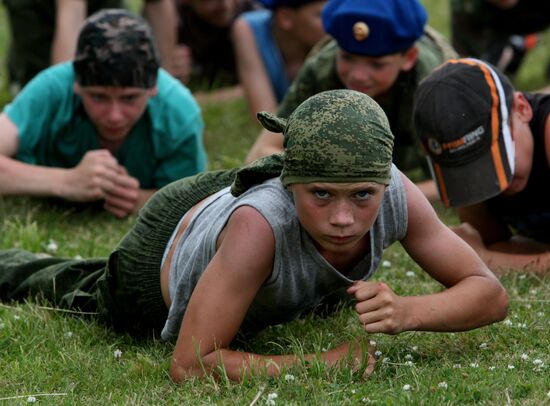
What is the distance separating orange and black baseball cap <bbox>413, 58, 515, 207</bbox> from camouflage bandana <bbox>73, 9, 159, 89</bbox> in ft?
5.21

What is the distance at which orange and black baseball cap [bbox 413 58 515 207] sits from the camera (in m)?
4.23

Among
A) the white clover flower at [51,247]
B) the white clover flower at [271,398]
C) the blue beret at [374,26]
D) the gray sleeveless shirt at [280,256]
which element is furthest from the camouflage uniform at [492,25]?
the white clover flower at [271,398]

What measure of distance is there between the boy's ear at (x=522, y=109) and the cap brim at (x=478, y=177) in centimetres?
27

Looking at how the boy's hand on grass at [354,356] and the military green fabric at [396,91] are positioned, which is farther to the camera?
the military green fabric at [396,91]

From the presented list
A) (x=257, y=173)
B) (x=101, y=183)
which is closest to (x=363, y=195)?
(x=257, y=173)

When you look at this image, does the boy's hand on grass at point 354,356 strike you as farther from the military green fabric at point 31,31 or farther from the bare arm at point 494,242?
the military green fabric at point 31,31

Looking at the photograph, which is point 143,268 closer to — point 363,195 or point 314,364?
point 314,364

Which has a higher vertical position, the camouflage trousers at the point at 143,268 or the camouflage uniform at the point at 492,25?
the camouflage trousers at the point at 143,268

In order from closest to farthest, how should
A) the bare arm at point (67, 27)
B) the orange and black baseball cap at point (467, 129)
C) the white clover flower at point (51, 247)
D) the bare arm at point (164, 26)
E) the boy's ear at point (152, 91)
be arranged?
1. the orange and black baseball cap at point (467, 129)
2. the white clover flower at point (51, 247)
3. the boy's ear at point (152, 91)
4. the bare arm at point (67, 27)
5. the bare arm at point (164, 26)

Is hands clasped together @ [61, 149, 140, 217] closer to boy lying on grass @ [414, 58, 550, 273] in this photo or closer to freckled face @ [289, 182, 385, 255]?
boy lying on grass @ [414, 58, 550, 273]

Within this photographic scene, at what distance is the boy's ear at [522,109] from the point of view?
4520 mm

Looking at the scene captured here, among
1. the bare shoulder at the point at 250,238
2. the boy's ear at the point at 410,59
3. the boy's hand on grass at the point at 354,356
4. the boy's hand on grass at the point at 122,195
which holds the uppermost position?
the bare shoulder at the point at 250,238

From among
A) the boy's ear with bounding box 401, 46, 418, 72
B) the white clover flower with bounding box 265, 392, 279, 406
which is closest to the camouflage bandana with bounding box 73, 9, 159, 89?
the boy's ear with bounding box 401, 46, 418, 72

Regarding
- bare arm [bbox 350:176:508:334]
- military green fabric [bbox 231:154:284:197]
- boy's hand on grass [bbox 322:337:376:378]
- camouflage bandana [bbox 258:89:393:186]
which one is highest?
camouflage bandana [bbox 258:89:393:186]
